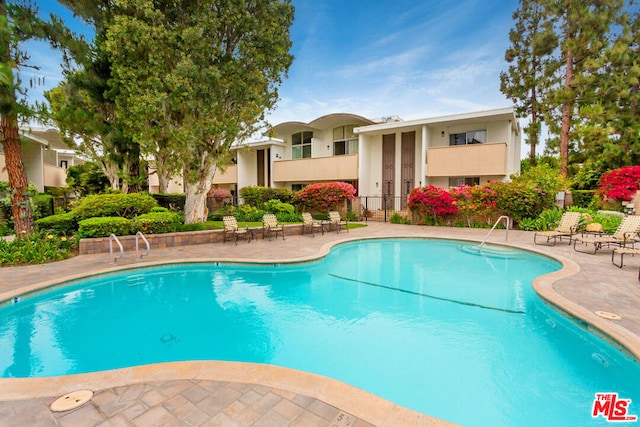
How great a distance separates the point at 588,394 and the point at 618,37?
25.5 meters

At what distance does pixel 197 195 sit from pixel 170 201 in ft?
25.3

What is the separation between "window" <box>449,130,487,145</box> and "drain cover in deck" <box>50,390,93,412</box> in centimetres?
2141

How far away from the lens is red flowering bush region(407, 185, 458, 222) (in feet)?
56.6

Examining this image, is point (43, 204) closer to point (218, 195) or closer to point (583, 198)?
point (218, 195)

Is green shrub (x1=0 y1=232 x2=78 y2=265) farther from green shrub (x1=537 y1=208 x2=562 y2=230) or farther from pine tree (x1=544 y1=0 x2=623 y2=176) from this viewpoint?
pine tree (x1=544 y1=0 x2=623 y2=176)

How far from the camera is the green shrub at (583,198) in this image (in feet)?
65.2

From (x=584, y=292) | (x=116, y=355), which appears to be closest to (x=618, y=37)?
(x=584, y=292)

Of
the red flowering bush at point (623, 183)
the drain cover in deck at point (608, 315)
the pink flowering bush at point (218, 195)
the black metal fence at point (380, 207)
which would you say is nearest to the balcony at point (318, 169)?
the black metal fence at point (380, 207)

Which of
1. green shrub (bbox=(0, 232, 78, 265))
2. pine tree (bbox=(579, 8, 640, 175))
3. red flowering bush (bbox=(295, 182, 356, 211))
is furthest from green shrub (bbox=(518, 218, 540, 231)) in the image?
green shrub (bbox=(0, 232, 78, 265))

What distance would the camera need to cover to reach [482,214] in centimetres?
1664

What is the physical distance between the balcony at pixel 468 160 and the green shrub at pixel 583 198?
22.6 ft

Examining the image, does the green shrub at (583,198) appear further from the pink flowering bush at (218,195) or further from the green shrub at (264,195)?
the pink flowering bush at (218,195)

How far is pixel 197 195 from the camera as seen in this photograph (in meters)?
13.7

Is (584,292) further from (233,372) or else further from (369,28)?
(369,28)
